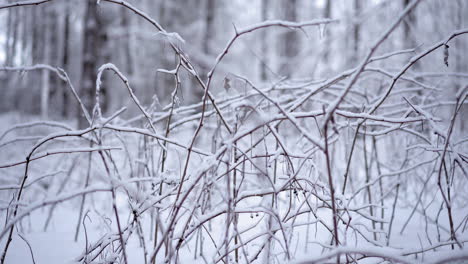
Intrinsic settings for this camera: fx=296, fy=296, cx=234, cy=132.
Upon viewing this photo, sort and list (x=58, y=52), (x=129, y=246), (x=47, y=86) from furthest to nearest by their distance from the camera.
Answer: (x=58, y=52)
(x=47, y=86)
(x=129, y=246)

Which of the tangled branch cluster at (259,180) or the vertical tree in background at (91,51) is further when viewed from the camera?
the vertical tree in background at (91,51)

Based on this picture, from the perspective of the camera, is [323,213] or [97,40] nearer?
[323,213]

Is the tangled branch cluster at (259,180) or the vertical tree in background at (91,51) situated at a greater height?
the vertical tree in background at (91,51)

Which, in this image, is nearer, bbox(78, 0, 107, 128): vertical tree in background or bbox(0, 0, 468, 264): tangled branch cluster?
bbox(0, 0, 468, 264): tangled branch cluster

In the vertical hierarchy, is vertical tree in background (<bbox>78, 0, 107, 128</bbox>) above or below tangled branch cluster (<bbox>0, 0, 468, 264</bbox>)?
above

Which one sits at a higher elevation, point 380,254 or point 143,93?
point 143,93

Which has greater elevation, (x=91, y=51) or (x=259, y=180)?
(x=91, y=51)

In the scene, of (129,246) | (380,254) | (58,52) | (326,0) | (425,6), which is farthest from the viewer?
(58,52)

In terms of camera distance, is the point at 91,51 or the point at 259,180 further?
the point at 91,51

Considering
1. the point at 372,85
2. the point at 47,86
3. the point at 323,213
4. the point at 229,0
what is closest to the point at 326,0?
the point at 229,0

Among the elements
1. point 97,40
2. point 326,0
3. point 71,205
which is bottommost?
point 71,205

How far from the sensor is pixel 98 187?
26.9 inches

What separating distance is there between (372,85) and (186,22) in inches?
380

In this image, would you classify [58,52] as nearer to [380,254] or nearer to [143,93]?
[143,93]
